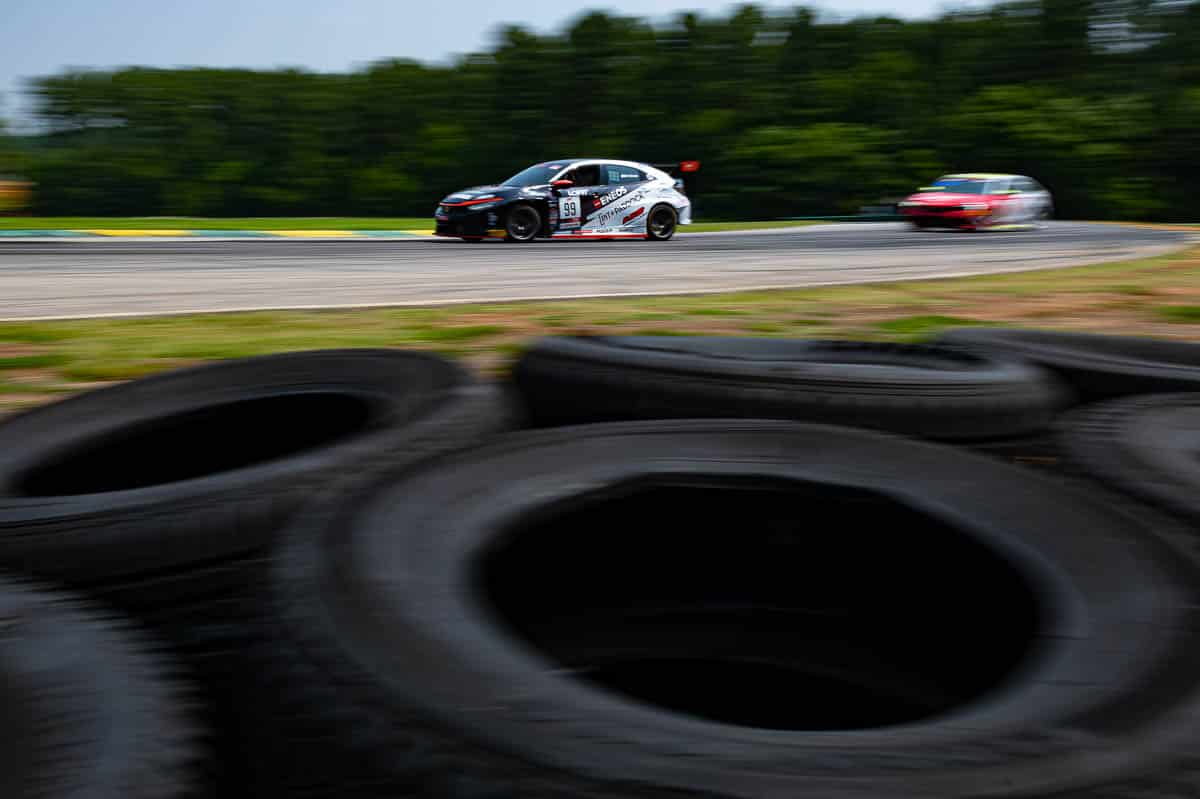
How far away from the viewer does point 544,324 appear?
602 cm

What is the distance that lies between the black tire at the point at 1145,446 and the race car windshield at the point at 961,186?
68.1ft

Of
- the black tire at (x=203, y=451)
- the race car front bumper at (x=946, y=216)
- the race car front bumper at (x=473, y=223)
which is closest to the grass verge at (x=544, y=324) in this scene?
the black tire at (x=203, y=451)

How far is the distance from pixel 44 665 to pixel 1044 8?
4451 cm

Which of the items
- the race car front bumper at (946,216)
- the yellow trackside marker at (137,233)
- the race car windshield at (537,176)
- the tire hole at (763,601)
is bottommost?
the tire hole at (763,601)

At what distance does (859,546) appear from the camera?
2037 mm

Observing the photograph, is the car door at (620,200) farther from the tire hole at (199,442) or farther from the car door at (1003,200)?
the tire hole at (199,442)

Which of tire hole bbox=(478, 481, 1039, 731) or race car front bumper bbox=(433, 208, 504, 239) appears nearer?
tire hole bbox=(478, 481, 1039, 731)

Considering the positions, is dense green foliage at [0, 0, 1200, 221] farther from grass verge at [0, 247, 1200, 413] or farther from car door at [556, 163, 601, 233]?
grass verge at [0, 247, 1200, 413]

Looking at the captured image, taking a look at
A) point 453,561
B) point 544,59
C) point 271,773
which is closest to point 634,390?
point 453,561

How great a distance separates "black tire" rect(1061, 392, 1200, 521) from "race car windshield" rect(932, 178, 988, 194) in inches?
817

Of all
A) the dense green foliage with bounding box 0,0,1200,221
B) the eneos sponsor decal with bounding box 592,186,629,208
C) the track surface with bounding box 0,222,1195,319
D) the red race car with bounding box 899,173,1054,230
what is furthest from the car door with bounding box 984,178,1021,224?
the dense green foliage with bounding box 0,0,1200,221

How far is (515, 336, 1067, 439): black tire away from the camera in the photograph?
8.80 feet

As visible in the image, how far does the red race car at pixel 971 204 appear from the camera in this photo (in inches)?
862

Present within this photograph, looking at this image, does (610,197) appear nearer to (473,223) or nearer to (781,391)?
(473,223)
